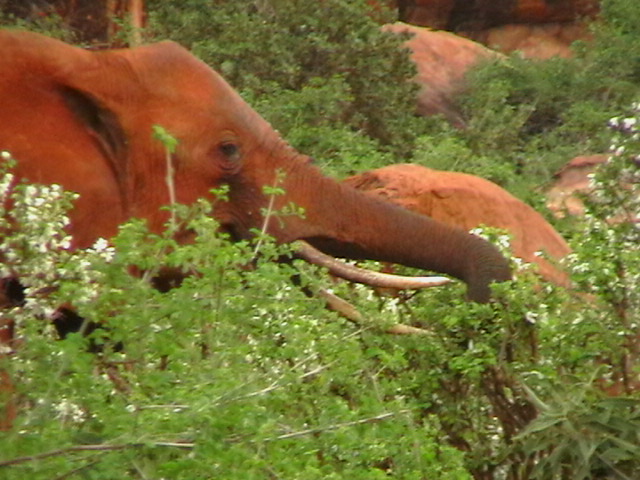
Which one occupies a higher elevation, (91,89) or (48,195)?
(91,89)

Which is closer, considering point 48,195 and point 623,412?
point 48,195

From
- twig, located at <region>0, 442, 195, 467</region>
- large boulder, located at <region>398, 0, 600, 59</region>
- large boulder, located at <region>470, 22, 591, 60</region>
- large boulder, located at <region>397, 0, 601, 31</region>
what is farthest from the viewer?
large boulder, located at <region>397, 0, 601, 31</region>

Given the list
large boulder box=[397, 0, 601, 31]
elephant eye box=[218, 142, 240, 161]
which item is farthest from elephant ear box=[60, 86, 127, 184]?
large boulder box=[397, 0, 601, 31]

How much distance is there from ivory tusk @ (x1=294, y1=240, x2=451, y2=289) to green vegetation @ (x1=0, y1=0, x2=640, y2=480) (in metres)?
0.05

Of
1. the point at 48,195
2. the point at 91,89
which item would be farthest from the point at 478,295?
the point at 48,195

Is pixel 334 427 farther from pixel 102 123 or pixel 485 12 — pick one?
pixel 485 12

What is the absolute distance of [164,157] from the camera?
5699 millimetres

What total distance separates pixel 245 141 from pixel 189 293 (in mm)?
2242

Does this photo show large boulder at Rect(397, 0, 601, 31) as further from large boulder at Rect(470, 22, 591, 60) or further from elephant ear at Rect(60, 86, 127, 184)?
elephant ear at Rect(60, 86, 127, 184)

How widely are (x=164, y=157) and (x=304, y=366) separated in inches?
62.9

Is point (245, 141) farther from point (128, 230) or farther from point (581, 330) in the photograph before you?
point (128, 230)

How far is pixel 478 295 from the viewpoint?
5.57 meters

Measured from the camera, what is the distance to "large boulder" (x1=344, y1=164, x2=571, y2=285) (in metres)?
7.36

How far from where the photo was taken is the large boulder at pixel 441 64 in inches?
597
